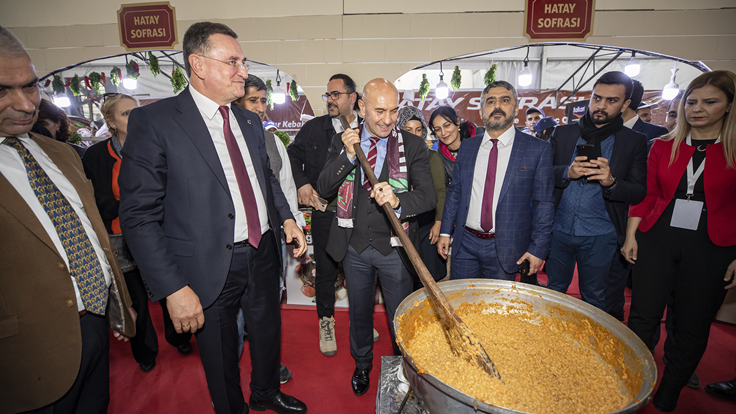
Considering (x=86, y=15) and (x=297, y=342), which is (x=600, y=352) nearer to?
(x=297, y=342)

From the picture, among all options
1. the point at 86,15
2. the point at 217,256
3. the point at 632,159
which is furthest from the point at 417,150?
the point at 86,15

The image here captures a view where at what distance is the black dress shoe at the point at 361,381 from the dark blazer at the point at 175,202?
116 cm

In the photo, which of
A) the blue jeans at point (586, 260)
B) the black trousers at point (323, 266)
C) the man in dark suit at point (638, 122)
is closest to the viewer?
the blue jeans at point (586, 260)

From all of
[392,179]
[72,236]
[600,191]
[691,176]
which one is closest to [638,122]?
[600,191]

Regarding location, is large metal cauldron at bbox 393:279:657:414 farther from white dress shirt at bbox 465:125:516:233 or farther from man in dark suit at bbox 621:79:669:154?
man in dark suit at bbox 621:79:669:154

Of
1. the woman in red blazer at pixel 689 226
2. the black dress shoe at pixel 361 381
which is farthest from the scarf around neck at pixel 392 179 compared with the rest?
the woman in red blazer at pixel 689 226

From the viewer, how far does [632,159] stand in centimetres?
213

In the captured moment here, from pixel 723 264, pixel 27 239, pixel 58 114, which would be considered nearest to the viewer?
pixel 27 239

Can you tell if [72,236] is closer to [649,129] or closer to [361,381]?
[361,381]

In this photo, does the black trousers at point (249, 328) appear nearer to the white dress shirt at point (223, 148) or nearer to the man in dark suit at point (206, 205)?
the man in dark suit at point (206, 205)

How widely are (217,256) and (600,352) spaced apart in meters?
1.51

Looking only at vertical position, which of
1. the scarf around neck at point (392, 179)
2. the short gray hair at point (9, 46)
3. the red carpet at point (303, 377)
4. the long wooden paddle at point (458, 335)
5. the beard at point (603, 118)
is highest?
the short gray hair at point (9, 46)

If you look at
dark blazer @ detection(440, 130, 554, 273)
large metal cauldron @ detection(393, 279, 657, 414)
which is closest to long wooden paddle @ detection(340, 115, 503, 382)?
large metal cauldron @ detection(393, 279, 657, 414)

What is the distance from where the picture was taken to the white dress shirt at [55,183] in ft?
3.51
